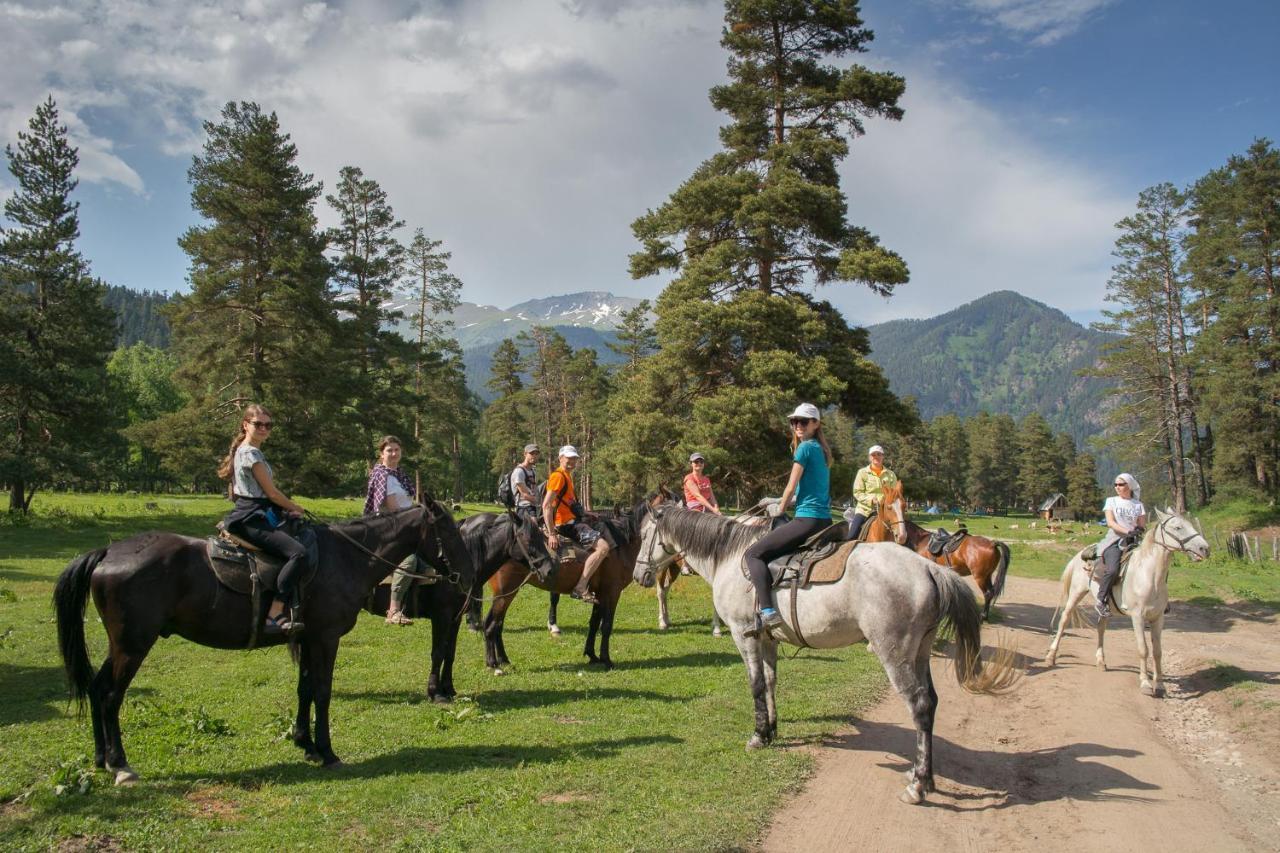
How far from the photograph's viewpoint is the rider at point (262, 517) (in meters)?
6.28

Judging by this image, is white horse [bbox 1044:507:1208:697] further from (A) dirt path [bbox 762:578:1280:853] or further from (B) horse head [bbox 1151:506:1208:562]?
(A) dirt path [bbox 762:578:1280:853]

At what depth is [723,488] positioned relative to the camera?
1933 cm

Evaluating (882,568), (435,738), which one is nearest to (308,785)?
(435,738)

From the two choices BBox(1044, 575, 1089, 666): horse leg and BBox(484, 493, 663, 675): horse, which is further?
BBox(1044, 575, 1089, 666): horse leg

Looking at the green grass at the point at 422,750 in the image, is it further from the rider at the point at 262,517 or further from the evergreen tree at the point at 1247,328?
the evergreen tree at the point at 1247,328

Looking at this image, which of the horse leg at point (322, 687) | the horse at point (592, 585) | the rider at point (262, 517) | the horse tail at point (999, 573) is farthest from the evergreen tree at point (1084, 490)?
the rider at point (262, 517)

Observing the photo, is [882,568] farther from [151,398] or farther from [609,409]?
[151,398]

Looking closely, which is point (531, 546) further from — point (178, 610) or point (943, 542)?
point (943, 542)

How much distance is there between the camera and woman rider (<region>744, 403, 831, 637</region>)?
712cm

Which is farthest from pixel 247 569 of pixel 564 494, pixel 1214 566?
pixel 1214 566

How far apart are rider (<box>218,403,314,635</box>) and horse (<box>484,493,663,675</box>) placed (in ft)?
11.8

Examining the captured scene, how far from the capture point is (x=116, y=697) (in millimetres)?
5910

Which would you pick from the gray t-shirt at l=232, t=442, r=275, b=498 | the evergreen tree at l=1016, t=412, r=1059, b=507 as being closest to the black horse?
the gray t-shirt at l=232, t=442, r=275, b=498

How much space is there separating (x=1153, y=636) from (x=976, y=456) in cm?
9293
